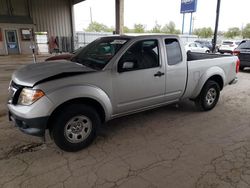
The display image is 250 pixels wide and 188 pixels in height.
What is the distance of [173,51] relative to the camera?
4.17 metres

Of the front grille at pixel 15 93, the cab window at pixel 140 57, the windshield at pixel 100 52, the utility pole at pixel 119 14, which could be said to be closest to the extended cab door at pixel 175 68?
the cab window at pixel 140 57

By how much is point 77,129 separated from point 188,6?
35.4m

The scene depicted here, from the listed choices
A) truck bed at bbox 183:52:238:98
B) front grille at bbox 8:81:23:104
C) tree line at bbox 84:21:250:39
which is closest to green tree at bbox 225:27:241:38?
tree line at bbox 84:21:250:39

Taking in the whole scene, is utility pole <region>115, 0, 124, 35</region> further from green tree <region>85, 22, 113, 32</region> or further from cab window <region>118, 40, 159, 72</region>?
green tree <region>85, 22, 113, 32</region>

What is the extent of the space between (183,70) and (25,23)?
20132 millimetres

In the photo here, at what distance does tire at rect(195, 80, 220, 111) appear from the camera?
4883mm

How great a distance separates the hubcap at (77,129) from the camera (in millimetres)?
3170

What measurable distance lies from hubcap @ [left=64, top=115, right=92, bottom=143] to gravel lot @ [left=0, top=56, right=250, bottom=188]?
0.24 metres

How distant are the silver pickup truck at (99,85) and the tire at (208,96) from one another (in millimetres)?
253

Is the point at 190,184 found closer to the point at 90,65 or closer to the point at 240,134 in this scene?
the point at 240,134

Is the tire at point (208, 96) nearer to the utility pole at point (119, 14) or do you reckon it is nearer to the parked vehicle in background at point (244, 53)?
the parked vehicle in background at point (244, 53)

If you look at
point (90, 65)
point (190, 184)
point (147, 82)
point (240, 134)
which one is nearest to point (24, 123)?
point (90, 65)

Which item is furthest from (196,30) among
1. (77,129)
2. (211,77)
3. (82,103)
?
(77,129)

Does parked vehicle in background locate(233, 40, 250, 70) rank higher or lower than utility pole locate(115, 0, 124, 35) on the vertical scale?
lower
